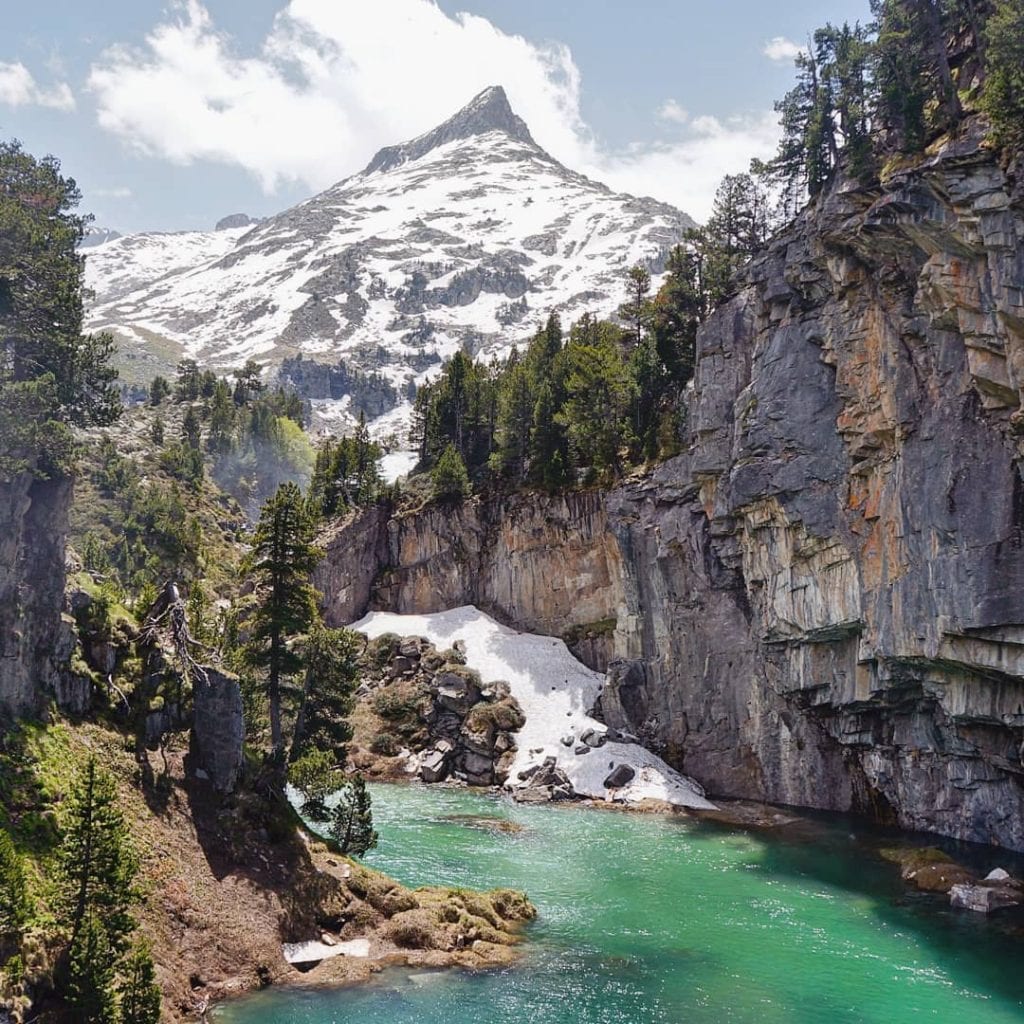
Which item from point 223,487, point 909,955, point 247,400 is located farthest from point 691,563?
point 247,400

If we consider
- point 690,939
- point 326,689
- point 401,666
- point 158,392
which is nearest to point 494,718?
point 401,666

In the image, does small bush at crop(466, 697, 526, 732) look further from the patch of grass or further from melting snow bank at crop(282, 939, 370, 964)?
melting snow bank at crop(282, 939, 370, 964)

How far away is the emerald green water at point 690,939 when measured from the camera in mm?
23688

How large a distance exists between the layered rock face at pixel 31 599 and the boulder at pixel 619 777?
36709 millimetres

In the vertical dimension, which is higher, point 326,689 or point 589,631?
point 589,631

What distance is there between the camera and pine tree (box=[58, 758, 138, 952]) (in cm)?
1897

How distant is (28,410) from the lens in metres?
28.1

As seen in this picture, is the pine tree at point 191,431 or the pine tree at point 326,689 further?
the pine tree at point 191,431

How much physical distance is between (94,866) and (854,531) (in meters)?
38.2

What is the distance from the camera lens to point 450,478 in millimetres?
82688

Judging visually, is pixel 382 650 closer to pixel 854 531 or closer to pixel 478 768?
pixel 478 768

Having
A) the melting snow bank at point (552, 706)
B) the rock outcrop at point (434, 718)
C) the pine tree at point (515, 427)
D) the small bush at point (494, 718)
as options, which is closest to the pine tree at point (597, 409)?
the pine tree at point (515, 427)

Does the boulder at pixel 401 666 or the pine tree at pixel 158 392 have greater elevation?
the pine tree at pixel 158 392

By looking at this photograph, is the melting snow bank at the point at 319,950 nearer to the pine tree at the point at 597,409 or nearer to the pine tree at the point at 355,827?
the pine tree at the point at 355,827
